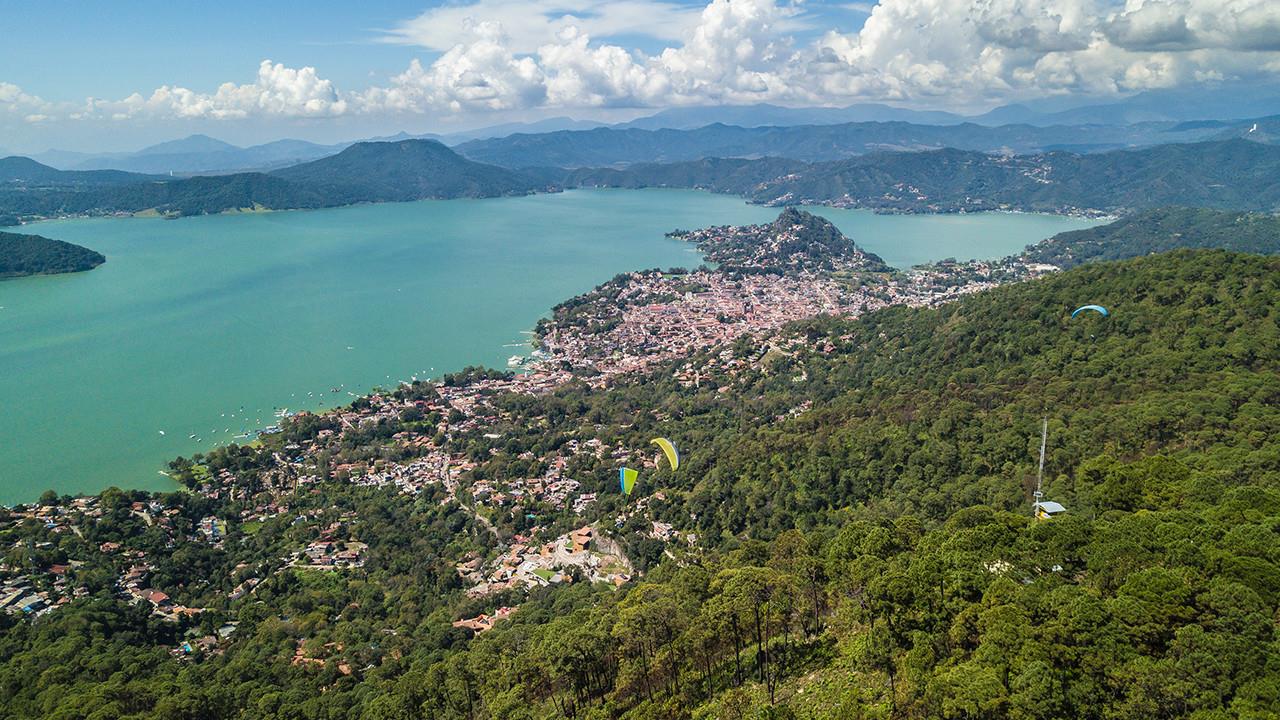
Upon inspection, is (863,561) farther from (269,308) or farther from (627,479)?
(269,308)

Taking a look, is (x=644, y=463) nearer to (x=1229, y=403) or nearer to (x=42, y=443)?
(x=1229, y=403)

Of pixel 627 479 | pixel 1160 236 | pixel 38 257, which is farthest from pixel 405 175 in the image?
pixel 627 479

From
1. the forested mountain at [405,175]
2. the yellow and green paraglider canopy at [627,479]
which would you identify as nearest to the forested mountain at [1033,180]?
the forested mountain at [405,175]

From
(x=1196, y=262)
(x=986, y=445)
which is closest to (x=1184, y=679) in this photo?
(x=986, y=445)

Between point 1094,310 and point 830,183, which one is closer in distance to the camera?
point 1094,310

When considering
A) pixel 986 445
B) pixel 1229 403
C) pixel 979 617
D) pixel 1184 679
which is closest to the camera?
pixel 1184 679

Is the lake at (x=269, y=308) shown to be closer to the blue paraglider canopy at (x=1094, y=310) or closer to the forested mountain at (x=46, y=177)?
the blue paraglider canopy at (x=1094, y=310)
